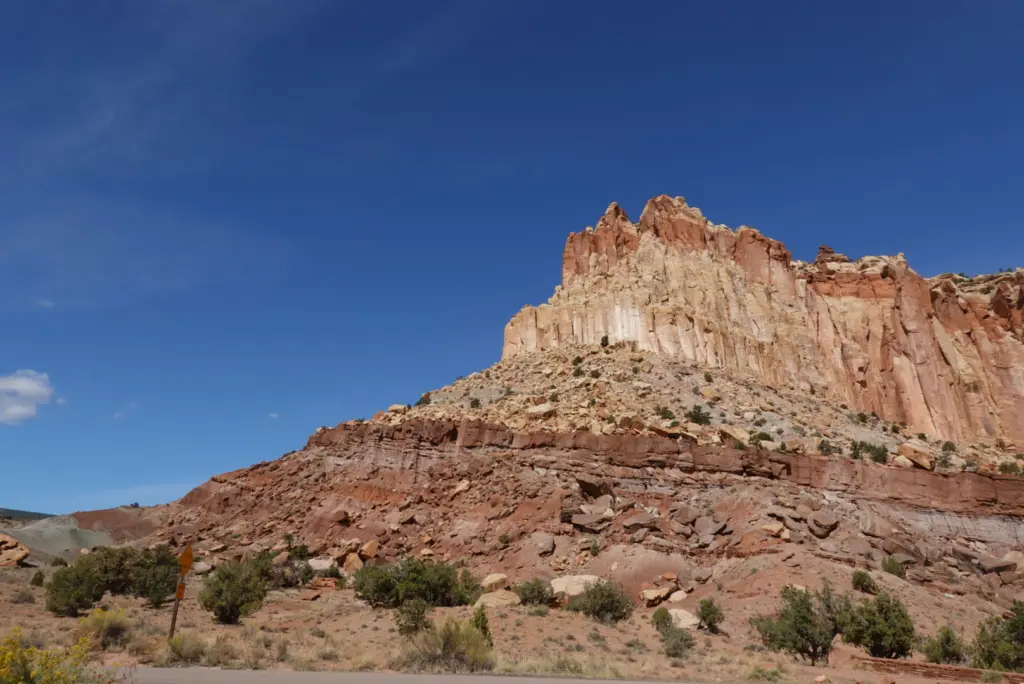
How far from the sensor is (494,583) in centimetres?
2648

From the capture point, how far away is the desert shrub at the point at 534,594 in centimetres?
2441

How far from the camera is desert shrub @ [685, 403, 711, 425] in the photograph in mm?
41281

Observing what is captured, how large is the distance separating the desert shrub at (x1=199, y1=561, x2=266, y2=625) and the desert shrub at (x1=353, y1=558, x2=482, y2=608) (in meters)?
3.86

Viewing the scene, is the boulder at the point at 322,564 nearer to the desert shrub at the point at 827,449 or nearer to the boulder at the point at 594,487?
the boulder at the point at 594,487

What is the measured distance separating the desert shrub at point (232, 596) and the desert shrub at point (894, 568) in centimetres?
2287

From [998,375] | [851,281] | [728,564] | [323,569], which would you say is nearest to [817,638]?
[728,564]

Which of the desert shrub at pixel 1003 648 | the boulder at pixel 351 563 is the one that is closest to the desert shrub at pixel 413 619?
the boulder at pixel 351 563

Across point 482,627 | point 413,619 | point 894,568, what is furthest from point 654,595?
point 413,619

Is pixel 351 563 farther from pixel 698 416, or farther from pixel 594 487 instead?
pixel 698 416

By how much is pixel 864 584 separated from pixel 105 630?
76.2ft

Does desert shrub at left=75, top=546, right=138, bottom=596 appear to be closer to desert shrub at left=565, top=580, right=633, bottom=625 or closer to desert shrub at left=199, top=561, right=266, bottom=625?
desert shrub at left=199, top=561, right=266, bottom=625

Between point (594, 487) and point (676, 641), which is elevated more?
point (594, 487)

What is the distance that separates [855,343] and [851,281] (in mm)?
8722

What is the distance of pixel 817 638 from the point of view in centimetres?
1880
